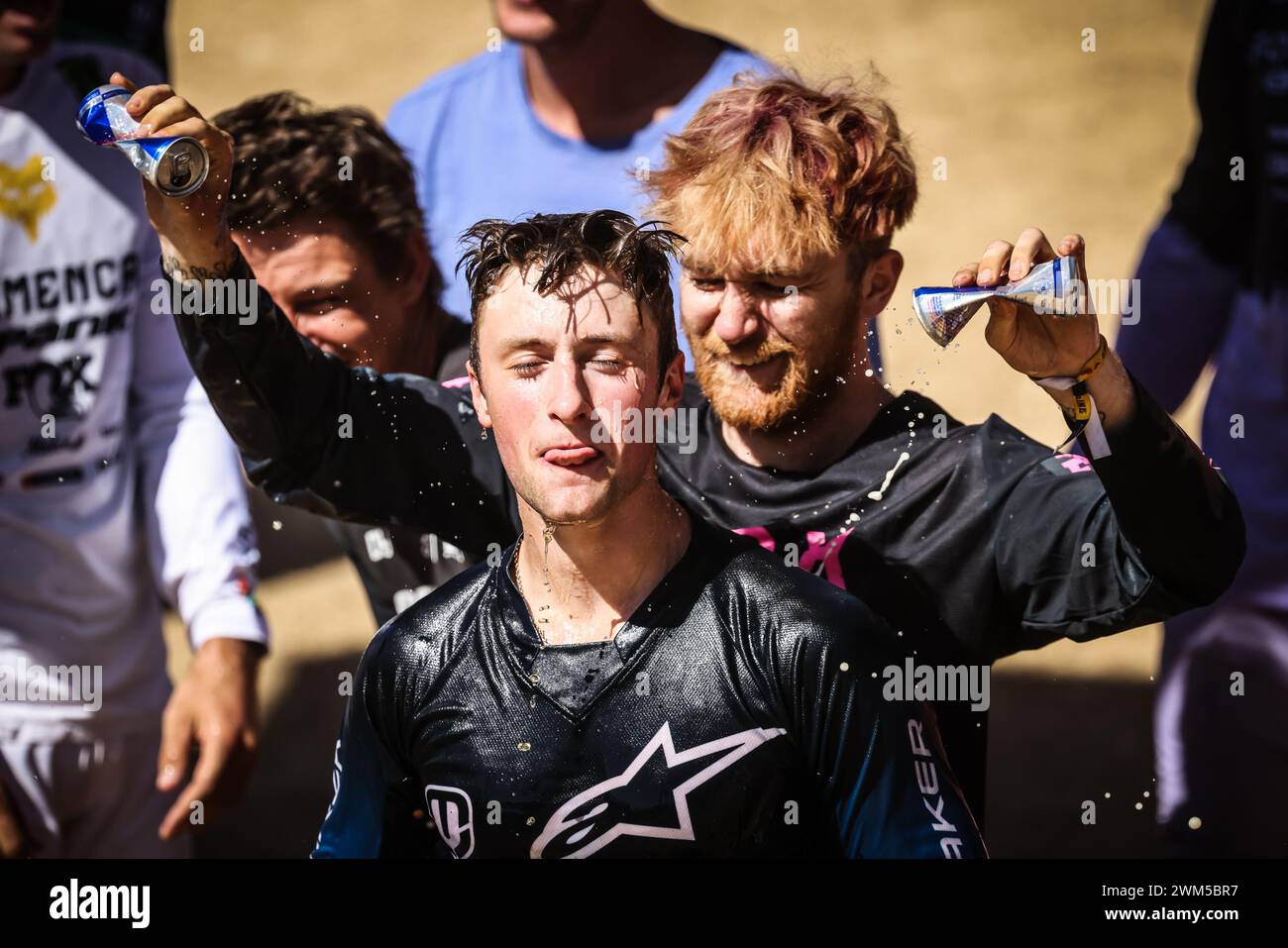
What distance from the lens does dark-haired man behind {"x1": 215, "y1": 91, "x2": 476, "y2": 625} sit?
2367 millimetres

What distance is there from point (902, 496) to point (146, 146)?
113 cm

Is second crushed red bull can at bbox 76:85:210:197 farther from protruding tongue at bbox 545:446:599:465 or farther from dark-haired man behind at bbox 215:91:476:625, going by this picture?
protruding tongue at bbox 545:446:599:465

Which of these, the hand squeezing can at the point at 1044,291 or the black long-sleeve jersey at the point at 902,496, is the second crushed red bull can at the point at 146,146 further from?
the hand squeezing can at the point at 1044,291

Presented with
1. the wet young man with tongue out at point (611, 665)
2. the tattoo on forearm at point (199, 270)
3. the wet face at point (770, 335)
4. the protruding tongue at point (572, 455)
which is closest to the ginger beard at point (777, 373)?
the wet face at point (770, 335)

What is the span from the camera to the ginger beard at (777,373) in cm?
209

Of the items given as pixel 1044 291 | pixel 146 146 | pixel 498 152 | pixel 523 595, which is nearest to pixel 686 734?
pixel 523 595

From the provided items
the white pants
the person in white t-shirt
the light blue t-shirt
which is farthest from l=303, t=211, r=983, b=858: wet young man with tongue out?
the white pants

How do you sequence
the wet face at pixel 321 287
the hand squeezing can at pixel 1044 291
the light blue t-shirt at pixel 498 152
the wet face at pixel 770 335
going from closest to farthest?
the hand squeezing can at pixel 1044 291, the wet face at pixel 770 335, the wet face at pixel 321 287, the light blue t-shirt at pixel 498 152

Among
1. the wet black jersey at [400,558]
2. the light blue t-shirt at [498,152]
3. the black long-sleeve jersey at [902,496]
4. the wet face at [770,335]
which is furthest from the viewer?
the light blue t-shirt at [498,152]

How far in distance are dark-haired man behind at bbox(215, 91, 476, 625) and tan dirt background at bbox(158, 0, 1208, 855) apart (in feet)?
2.29

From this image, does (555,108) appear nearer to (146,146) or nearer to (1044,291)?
(146,146)

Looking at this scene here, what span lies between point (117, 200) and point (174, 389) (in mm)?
398

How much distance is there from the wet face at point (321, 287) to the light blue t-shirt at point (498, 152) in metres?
0.21

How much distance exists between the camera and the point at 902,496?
6.91 ft
